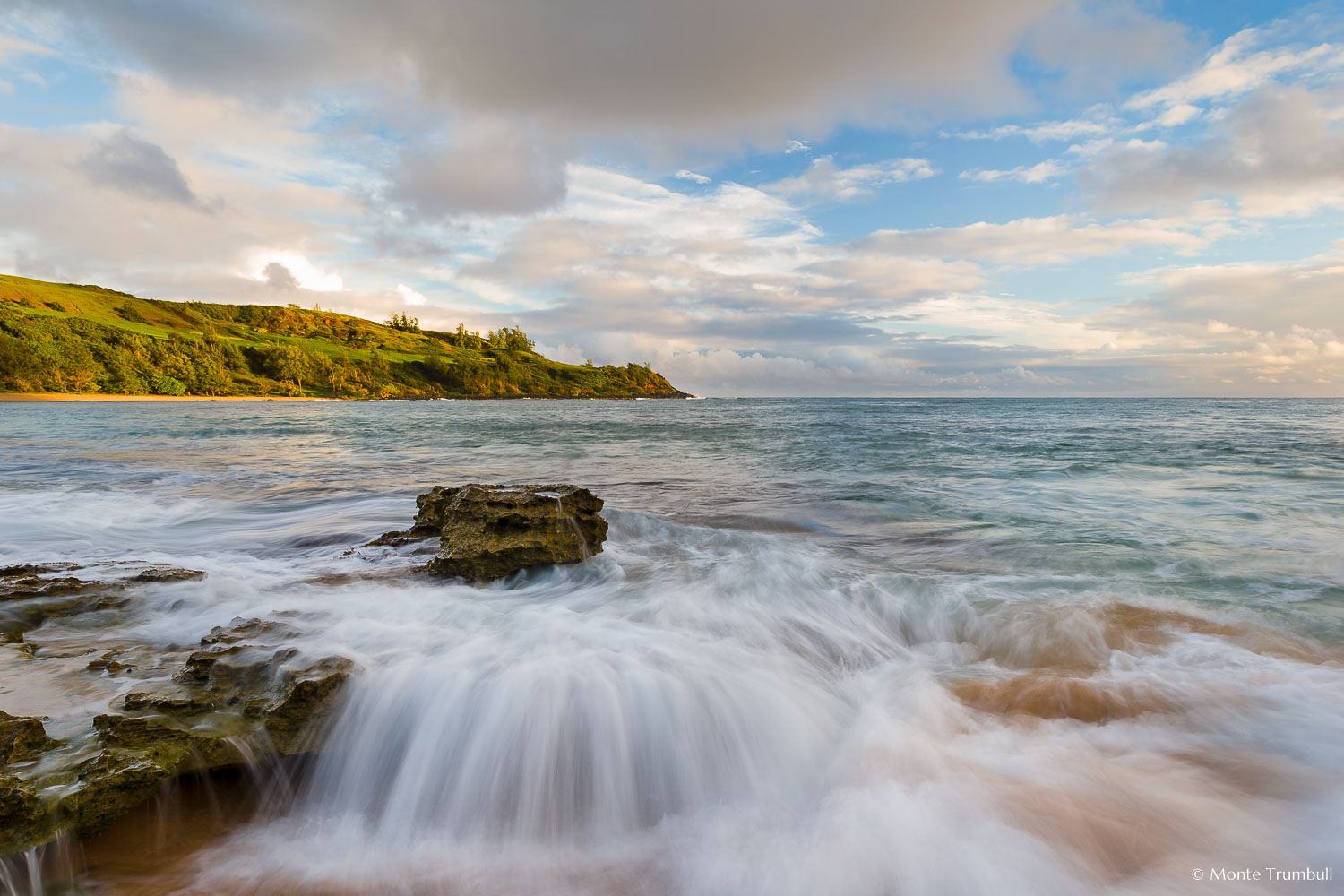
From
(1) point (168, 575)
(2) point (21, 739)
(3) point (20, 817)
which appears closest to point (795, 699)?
(3) point (20, 817)

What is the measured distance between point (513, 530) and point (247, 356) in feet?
477

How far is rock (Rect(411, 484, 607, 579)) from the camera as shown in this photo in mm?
6195

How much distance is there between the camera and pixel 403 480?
45.5 ft

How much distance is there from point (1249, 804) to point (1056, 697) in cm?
101

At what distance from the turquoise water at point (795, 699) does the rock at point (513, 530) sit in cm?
29

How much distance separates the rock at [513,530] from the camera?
6.20 metres

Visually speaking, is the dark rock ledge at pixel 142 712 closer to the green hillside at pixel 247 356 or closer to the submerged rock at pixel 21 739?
the submerged rock at pixel 21 739

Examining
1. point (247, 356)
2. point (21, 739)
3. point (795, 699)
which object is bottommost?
point (795, 699)

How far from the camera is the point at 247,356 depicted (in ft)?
405

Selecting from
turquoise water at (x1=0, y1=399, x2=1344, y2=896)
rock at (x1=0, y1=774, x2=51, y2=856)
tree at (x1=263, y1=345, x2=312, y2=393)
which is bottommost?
turquoise water at (x1=0, y1=399, x2=1344, y2=896)

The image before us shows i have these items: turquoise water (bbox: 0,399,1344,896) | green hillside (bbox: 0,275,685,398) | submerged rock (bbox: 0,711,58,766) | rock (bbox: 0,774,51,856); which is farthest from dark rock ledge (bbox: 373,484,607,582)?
green hillside (bbox: 0,275,685,398)

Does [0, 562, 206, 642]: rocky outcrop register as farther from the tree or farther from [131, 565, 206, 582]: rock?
the tree

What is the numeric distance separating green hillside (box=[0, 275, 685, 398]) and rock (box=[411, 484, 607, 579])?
105324mm

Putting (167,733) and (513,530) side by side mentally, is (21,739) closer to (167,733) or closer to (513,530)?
(167,733)
